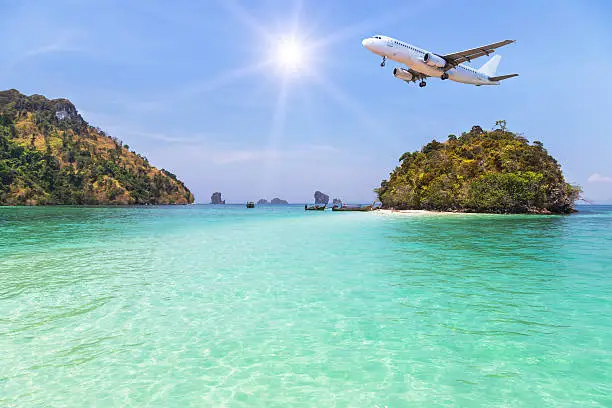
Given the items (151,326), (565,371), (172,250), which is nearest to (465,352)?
(565,371)

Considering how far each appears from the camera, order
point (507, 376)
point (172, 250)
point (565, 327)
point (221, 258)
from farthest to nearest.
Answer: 1. point (172, 250)
2. point (221, 258)
3. point (565, 327)
4. point (507, 376)

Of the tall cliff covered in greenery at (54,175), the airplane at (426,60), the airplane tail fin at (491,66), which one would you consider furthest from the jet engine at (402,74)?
the tall cliff covered in greenery at (54,175)

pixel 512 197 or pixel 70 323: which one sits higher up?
pixel 512 197

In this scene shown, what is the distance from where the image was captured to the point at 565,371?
240 inches

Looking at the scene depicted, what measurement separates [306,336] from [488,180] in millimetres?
73098

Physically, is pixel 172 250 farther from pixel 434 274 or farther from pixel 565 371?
pixel 565 371

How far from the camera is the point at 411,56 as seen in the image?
39.9m

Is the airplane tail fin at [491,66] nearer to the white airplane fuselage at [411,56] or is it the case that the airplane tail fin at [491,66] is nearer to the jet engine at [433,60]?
the white airplane fuselage at [411,56]

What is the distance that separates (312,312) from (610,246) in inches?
962

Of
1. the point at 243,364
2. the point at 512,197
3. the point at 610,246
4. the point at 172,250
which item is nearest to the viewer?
the point at 243,364

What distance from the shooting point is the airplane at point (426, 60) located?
Result: 37922 mm

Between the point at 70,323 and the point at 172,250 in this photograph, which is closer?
the point at 70,323

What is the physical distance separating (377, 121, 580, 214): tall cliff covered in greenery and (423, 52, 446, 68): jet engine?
118 feet

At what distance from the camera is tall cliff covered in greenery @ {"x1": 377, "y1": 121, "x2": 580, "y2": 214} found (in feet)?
225
